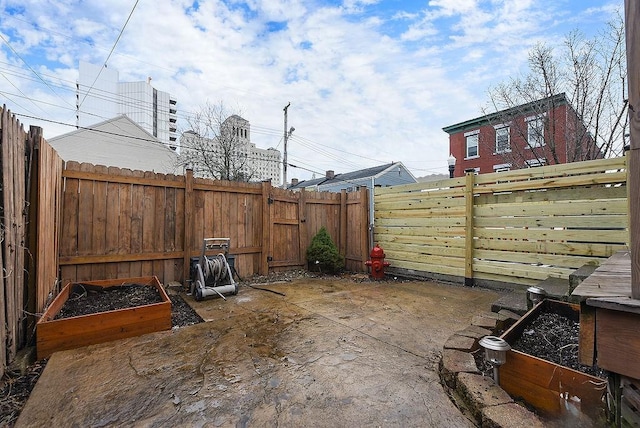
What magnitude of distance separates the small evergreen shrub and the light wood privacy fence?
1.08 metres

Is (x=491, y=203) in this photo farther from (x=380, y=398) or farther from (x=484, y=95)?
(x=484, y=95)

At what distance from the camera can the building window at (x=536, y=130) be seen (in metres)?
6.93

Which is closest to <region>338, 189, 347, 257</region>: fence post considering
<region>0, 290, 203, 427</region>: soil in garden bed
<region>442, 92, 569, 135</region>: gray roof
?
<region>0, 290, 203, 427</region>: soil in garden bed

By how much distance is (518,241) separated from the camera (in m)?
3.93

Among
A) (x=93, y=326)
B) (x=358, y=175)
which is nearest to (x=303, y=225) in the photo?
(x=93, y=326)

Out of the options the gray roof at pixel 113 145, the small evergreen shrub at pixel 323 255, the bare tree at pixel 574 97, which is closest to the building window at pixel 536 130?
the bare tree at pixel 574 97

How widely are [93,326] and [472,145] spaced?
1524 centimetres

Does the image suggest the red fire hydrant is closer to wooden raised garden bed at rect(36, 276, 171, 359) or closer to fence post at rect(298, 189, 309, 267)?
fence post at rect(298, 189, 309, 267)

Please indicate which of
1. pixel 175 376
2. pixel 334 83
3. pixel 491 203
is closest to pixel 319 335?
pixel 175 376

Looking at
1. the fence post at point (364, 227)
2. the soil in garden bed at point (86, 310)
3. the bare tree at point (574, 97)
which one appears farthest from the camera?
the fence post at point (364, 227)

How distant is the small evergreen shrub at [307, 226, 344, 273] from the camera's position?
554 cm

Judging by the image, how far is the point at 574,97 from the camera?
20.3 feet

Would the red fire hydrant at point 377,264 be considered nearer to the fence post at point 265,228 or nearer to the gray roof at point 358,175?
the fence post at point 265,228

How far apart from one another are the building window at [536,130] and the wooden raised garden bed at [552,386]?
22.5 ft
